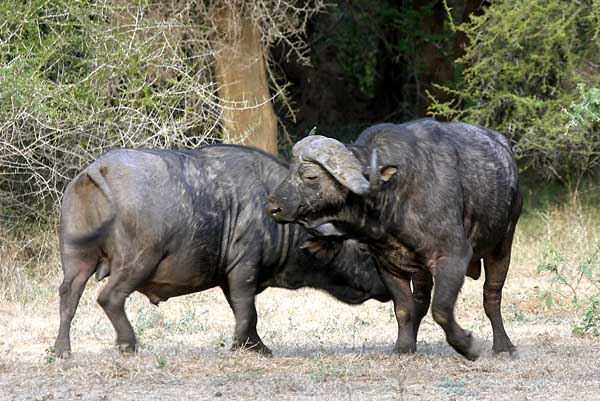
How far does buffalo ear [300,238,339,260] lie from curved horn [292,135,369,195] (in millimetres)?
842

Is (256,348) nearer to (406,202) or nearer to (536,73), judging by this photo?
(406,202)

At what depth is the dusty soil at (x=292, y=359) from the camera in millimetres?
7590

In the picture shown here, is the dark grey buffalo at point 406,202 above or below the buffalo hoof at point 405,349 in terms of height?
above

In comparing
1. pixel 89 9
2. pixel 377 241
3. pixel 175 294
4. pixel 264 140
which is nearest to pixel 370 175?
pixel 377 241

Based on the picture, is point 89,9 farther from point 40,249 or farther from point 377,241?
point 377,241

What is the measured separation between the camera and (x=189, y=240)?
8984 mm

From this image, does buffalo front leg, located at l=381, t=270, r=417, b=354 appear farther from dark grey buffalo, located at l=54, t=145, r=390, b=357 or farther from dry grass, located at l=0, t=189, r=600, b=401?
dark grey buffalo, located at l=54, t=145, r=390, b=357

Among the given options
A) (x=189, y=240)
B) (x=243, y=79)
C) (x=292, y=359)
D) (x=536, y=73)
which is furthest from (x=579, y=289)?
(x=189, y=240)

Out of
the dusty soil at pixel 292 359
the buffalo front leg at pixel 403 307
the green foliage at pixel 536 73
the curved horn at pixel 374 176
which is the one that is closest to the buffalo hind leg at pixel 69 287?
the dusty soil at pixel 292 359

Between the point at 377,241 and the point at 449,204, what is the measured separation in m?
0.58

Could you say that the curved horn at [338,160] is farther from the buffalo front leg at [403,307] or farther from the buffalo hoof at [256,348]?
the buffalo hoof at [256,348]

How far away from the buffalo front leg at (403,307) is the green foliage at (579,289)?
1.88 m

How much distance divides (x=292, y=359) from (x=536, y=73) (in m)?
8.96

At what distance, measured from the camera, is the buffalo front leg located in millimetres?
9180
